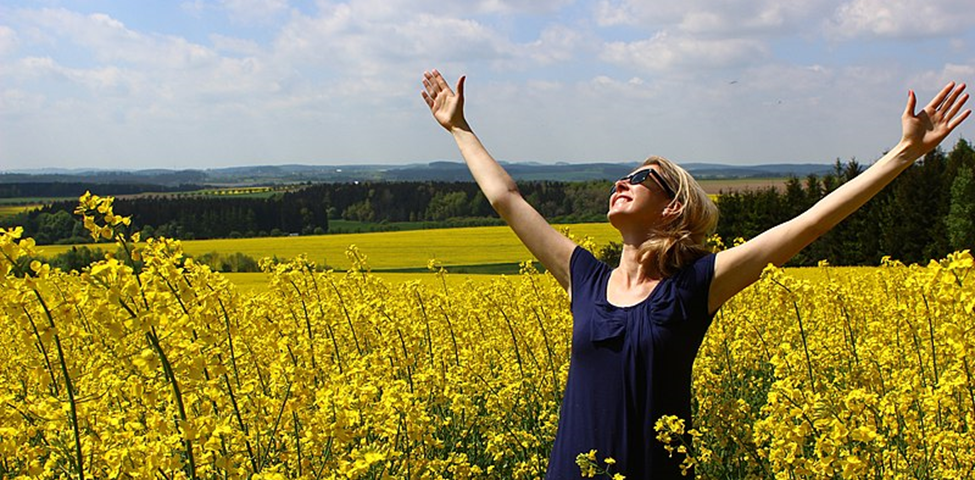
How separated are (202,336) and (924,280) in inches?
86.8

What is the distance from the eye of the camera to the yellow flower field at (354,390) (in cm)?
266

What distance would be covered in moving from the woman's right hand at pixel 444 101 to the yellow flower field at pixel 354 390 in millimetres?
1052

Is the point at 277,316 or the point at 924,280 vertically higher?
the point at 924,280

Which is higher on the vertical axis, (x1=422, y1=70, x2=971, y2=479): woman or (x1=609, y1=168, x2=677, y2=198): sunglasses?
(x1=609, y1=168, x2=677, y2=198): sunglasses

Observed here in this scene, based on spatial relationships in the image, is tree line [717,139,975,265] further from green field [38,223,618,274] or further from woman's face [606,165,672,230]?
woman's face [606,165,672,230]

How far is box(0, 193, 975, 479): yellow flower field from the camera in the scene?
2656mm

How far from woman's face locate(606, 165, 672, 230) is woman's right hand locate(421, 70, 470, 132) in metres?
0.87

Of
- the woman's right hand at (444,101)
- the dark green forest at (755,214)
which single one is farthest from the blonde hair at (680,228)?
the dark green forest at (755,214)

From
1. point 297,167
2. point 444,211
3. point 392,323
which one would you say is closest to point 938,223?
point 444,211

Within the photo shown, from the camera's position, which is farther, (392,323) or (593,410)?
(392,323)

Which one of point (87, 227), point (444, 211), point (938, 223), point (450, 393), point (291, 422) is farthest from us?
point (444, 211)

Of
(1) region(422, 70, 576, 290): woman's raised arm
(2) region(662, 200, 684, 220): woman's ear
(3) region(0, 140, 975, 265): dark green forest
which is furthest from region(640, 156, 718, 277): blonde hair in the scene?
(3) region(0, 140, 975, 265): dark green forest

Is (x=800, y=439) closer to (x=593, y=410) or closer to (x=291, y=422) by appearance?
(x=593, y=410)

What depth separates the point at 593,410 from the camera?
3076 millimetres
